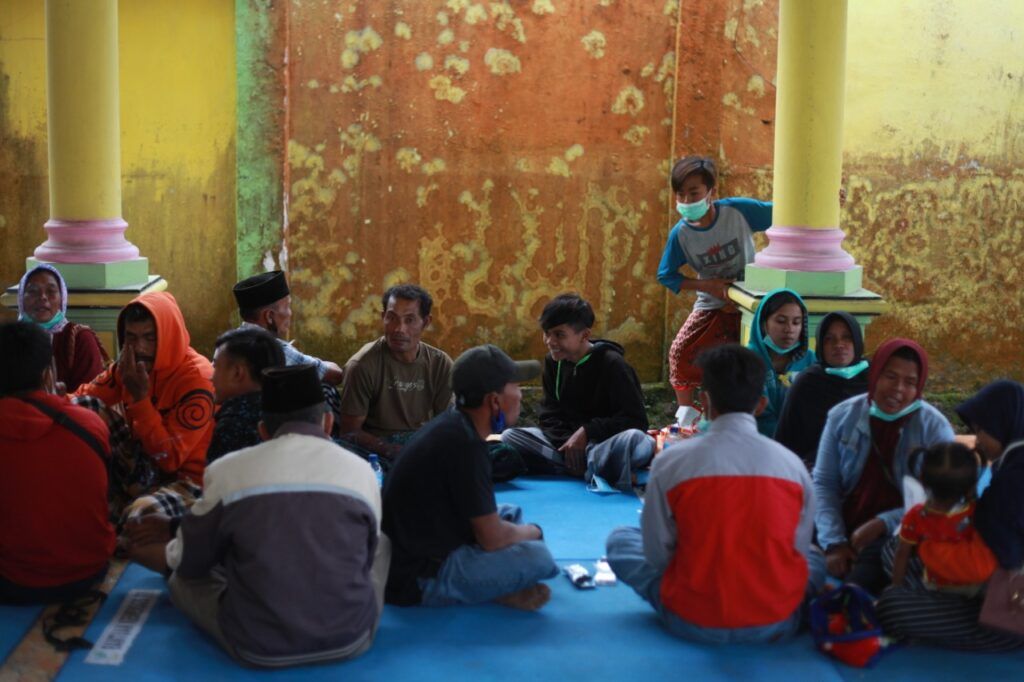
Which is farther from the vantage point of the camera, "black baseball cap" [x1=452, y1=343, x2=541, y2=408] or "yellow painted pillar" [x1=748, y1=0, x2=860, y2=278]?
"yellow painted pillar" [x1=748, y1=0, x2=860, y2=278]

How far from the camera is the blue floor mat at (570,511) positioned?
5.58m

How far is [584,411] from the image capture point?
672 centimetres

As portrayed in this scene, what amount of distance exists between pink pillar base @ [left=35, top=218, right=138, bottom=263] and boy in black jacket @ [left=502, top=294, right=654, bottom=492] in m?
2.24

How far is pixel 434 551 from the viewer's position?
189 inches

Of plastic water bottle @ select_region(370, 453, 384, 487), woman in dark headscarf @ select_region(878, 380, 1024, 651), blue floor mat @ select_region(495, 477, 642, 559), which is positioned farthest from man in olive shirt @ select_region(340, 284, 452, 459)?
woman in dark headscarf @ select_region(878, 380, 1024, 651)

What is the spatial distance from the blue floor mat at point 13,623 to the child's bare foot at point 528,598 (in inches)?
63.5

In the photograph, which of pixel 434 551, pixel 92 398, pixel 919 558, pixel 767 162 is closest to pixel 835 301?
pixel 767 162

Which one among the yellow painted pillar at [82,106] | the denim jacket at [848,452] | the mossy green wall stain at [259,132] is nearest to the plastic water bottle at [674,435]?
the denim jacket at [848,452]

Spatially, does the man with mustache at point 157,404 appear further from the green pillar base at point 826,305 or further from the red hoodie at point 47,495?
the green pillar base at point 826,305

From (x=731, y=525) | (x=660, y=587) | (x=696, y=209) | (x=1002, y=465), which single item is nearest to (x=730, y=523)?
(x=731, y=525)

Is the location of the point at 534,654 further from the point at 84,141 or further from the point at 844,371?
the point at 84,141

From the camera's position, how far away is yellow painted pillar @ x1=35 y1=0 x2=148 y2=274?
6.89 meters

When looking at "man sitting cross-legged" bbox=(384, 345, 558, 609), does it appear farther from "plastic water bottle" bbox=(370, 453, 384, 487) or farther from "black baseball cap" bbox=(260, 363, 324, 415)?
"plastic water bottle" bbox=(370, 453, 384, 487)

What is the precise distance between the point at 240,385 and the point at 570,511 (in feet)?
5.74
